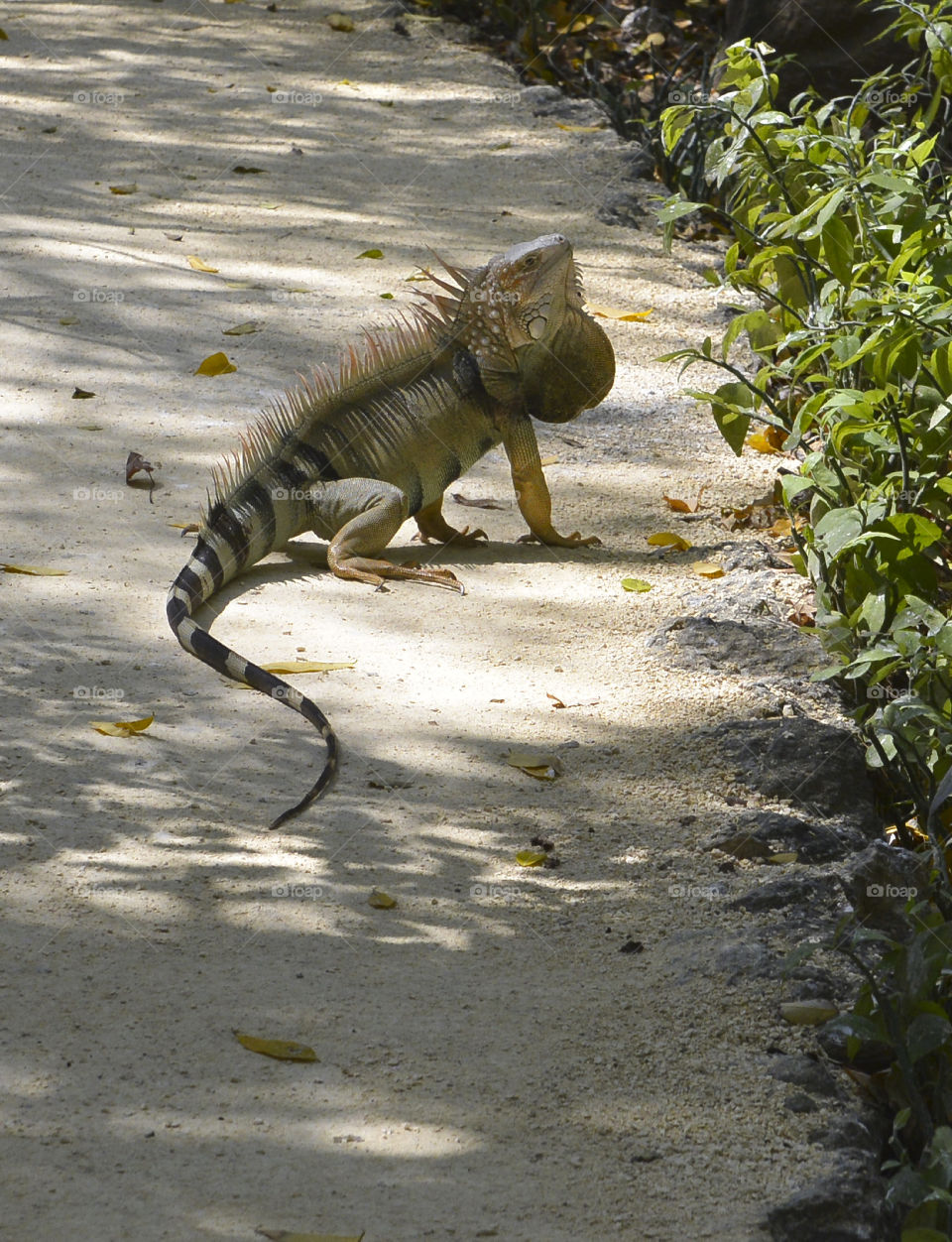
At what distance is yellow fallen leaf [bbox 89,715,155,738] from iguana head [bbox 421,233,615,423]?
2.10 m

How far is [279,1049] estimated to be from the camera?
9.64ft

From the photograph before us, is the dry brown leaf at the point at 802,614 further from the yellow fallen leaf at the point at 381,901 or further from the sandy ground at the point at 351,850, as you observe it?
the yellow fallen leaf at the point at 381,901

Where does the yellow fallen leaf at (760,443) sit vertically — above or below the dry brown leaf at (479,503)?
above

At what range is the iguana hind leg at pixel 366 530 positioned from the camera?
5.20m

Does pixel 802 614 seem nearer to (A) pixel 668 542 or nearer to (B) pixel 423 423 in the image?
(A) pixel 668 542

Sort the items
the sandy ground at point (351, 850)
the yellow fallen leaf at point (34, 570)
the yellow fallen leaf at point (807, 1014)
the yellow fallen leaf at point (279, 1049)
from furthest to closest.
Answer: the yellow fallen leaf at point (34, 570)
the yellow fallen leaf at point (807, 1014)
the yellow fallen leaf at point (279, 1049)
the sandy ground at point (351, 850)

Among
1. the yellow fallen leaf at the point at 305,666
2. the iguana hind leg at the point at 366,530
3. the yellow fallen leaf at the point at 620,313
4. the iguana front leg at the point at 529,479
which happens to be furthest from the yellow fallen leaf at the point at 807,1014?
the yellow fallen leaf at the point at 620,313

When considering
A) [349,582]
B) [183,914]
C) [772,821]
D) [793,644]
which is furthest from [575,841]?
[349,582]

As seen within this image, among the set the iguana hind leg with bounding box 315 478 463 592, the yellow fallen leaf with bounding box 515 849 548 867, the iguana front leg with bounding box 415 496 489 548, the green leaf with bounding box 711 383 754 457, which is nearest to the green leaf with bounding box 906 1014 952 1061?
the yellow fallen leaf with bounding box 515 849 548 867

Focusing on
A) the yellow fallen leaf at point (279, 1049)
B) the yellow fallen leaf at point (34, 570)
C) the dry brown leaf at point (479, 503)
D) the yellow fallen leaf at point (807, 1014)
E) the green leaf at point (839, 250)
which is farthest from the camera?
the dry brown leaf at point (479, 503)

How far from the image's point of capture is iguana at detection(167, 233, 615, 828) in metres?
5.21

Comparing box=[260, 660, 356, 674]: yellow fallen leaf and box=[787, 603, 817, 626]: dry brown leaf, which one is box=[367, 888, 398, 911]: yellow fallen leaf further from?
box=[787, 603, 817, 626]: dry brown leaf

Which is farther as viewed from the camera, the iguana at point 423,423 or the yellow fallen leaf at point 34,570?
the iguana at point 423,423

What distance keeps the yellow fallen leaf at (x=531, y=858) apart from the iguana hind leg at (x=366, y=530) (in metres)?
1.64
